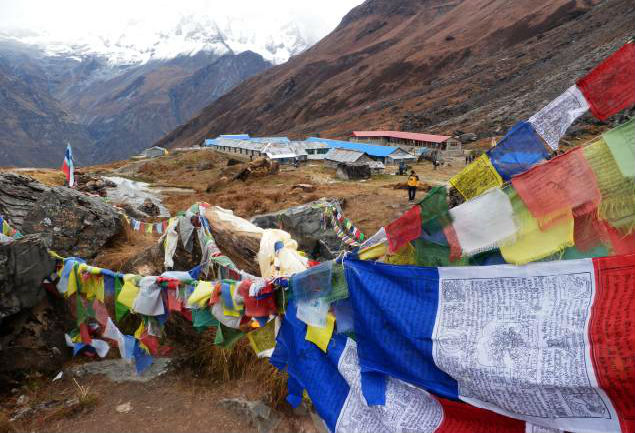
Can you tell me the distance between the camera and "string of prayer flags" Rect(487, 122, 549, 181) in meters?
3.29

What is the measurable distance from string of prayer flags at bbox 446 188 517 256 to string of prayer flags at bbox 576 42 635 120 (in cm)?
97

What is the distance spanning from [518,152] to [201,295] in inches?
151

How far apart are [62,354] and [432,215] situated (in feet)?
22.3

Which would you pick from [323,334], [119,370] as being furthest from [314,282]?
[119,370]

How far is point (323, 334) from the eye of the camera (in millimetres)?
3947

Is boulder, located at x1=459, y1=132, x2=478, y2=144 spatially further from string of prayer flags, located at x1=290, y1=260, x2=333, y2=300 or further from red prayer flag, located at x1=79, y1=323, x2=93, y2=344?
string of prayer flags, located at x1=290, y1=260, x2=333, y2=300

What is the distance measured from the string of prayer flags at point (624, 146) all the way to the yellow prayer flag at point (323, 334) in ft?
8.60

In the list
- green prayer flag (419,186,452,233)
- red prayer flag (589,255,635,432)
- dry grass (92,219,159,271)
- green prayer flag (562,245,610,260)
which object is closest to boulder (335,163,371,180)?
dry grass (92,219,159,271)

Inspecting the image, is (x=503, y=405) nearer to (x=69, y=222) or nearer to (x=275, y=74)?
(x=69, y=222)

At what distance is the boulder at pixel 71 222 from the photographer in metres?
10.5

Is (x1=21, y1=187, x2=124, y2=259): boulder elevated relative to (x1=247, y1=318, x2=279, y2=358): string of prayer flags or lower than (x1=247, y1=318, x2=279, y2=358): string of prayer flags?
elevated

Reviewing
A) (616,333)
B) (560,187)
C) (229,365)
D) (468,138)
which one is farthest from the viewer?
(468,138)

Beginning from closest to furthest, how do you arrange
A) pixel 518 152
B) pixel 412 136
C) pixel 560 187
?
pixel 560 187 < pixel 518 152 < pixel 412 136

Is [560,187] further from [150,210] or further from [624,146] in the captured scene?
[150,210]
